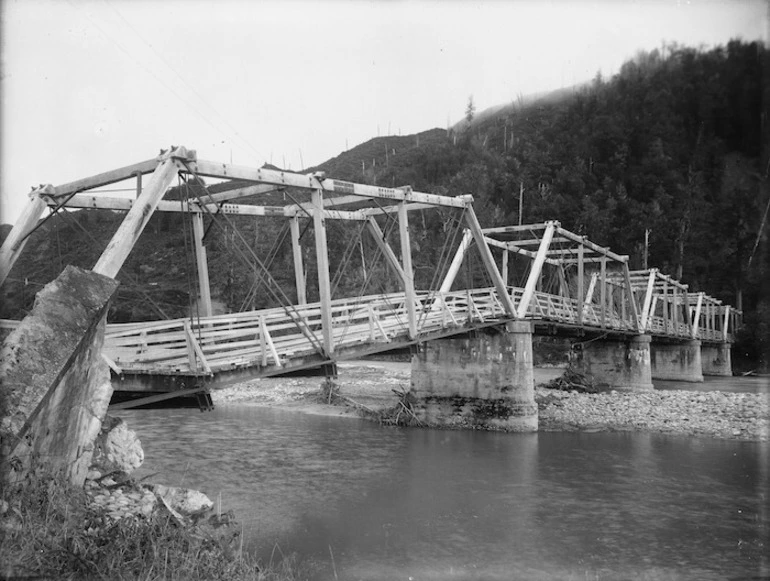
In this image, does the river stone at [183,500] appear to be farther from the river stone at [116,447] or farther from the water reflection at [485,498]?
the water reflection at [485,498]

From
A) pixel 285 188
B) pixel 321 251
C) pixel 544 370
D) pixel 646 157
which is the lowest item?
pixel 544 370

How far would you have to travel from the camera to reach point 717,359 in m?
51.0

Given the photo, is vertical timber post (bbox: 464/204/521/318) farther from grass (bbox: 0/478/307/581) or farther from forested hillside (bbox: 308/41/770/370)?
forested hillside (bbox: 308/41/770/370)

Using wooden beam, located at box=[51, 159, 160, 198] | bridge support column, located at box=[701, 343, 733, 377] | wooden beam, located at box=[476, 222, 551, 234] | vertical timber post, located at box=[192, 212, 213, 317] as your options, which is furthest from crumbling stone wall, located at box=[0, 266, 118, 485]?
bridge support column, located at box=[701, 343, 733, 377]

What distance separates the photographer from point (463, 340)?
22406mm

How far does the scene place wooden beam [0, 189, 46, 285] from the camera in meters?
9.92

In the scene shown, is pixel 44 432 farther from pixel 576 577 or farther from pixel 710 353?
pixel 710 353

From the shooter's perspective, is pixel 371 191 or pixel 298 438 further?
pixel 298 438

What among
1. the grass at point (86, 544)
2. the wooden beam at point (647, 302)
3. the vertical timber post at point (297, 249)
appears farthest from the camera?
the wooden beam at point (647, 302)

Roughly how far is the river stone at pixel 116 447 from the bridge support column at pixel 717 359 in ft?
165

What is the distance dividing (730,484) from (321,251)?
438 inches

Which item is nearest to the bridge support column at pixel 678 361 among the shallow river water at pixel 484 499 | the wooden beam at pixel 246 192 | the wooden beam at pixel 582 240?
the wooden beam at pixel 582 240

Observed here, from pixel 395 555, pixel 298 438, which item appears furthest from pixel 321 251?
pixel 298 438

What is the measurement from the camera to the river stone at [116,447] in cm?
875
